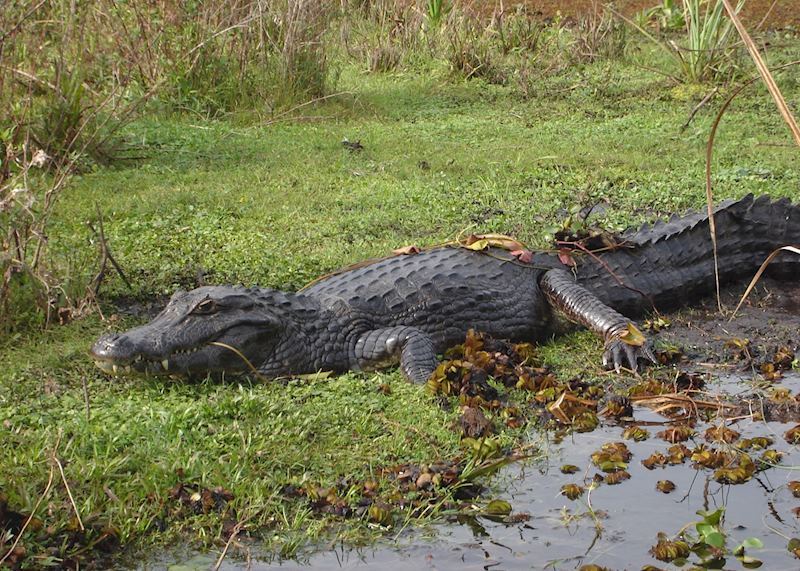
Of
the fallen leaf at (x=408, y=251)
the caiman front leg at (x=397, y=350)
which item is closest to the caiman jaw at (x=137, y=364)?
the caiman front leg at (x=397, y=350)

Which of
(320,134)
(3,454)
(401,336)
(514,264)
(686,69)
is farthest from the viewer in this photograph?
(686,69)

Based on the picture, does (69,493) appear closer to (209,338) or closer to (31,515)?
(31,515)

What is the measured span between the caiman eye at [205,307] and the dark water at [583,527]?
1.57 meters

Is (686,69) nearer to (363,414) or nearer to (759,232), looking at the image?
(759,232)

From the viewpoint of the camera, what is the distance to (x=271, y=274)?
231 inches

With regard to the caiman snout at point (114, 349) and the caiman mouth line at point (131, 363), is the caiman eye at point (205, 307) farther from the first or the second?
the caiman snout at point (114, 349)

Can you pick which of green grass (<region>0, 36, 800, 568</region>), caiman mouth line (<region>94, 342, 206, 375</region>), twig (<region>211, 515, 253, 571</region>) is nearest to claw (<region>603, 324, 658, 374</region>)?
green grass (<region>0, 36, 800, 568</region>)

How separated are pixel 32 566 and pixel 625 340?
2.85 meters

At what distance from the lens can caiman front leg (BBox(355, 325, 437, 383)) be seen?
4.83m

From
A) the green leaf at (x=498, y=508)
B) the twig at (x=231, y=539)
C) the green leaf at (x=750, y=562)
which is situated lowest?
the green leaf at (x=498, y=508)

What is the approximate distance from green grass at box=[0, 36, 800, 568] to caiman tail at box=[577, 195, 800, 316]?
1.49 ft

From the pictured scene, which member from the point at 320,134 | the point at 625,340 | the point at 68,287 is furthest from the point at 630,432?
the point at 320,134

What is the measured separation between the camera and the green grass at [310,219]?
3.78 meters

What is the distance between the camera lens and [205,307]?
4789 millimetres
